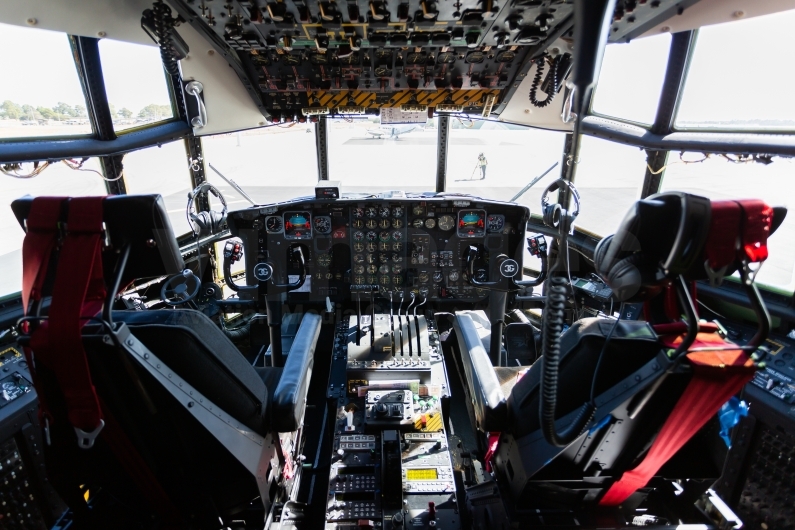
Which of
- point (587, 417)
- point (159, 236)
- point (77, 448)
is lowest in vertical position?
point (77, 448)

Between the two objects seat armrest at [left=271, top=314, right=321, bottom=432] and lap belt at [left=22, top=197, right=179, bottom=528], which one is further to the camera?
seat armrest at [left=271, top=314, right=321, bottom=432]

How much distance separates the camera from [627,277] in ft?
3.76

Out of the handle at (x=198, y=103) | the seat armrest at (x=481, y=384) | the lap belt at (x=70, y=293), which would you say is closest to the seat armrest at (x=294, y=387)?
the lap belt at (x=70, y=293)

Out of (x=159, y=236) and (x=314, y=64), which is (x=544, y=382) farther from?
(x=314, y=64)

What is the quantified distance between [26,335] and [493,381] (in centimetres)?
167

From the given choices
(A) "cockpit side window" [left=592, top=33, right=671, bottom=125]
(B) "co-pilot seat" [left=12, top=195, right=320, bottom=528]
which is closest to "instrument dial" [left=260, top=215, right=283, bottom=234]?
(B) "co-pilot seat" [left=12, top=195, right=320, bottom=528]

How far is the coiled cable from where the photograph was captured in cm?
112

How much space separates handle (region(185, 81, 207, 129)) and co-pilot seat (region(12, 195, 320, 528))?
7.37 feet

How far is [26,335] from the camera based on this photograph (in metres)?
1.16

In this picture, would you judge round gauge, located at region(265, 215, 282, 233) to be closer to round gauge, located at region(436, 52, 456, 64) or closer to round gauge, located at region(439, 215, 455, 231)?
round gauge, located at region(439, 215, 455, 231)

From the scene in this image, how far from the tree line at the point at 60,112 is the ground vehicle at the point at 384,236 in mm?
73

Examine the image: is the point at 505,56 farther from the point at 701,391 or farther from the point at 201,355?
the point at 201,355

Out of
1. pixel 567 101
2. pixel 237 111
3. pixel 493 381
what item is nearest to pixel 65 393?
pixel 493 381

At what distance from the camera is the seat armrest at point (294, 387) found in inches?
70.6
